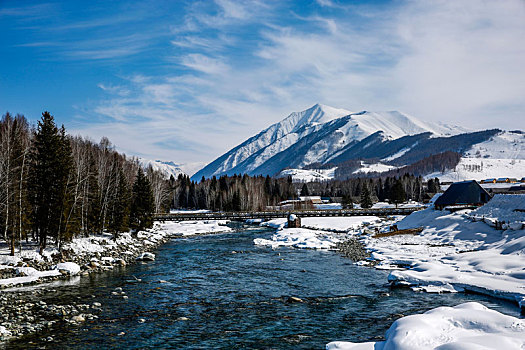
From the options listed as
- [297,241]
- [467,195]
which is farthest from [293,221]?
[467,195]

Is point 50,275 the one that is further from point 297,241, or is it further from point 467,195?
point 467,195

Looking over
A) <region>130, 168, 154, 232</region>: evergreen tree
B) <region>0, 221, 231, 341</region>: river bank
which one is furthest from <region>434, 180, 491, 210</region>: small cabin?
<region>130, 168, 154, 232</region>: evergreen tree

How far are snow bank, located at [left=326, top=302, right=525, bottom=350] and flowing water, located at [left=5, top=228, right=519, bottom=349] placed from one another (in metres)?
2.77

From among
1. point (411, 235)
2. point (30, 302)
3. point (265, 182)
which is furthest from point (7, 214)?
point (265, 182)

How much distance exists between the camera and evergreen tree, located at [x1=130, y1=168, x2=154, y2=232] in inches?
2381

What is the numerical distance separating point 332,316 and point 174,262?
71.2 ft

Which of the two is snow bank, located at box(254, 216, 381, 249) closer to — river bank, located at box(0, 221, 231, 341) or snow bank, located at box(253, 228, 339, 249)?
snow bank, located at box(253, 228, 339, 249)

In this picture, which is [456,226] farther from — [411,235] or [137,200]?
[137,200]

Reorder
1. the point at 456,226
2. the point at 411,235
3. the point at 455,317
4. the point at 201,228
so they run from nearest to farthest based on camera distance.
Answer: the point at 455,317 → the point at 456,226 → the point at 411,235 → the point at 201,228

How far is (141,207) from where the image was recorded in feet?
203

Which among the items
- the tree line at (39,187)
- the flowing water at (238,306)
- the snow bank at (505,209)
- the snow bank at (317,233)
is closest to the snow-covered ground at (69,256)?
the tree line at (39,187)

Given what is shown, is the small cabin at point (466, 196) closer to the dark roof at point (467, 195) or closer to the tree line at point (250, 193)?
the dark roof at point (467, 195)

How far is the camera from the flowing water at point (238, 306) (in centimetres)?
1614

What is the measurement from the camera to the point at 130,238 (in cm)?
5353
